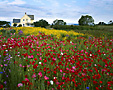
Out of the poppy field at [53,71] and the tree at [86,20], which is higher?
the tree at [86,20]

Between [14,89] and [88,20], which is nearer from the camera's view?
[14,89]

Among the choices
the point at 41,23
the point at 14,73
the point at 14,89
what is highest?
the point at 41,23

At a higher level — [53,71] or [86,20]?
[86,20]

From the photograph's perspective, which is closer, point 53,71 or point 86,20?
point 53,71

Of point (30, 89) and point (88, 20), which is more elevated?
point (88, 20)

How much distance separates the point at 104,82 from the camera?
2.91 meters

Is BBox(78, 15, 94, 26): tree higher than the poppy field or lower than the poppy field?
higher

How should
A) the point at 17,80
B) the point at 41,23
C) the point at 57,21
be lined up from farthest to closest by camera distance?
the point at 57,21 → the point at 41,23 → the point at 17,80

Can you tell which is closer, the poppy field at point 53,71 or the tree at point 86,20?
the poppy field at point 53,71

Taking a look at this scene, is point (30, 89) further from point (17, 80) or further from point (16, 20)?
point (16, 20)

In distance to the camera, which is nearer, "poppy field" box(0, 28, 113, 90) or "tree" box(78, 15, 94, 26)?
"poppy field" box(0, 28, 113, 90)

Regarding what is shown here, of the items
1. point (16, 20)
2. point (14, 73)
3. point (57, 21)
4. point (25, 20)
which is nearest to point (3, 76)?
point (14, 73)

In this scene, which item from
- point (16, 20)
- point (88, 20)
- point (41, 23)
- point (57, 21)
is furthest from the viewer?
point (16, 20)

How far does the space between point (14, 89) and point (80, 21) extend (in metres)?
35.1
